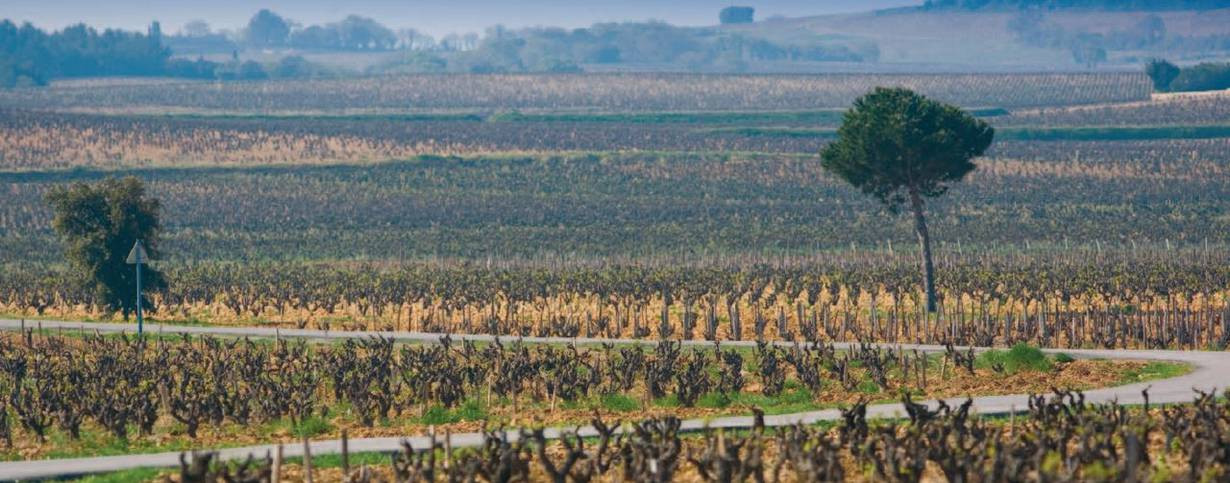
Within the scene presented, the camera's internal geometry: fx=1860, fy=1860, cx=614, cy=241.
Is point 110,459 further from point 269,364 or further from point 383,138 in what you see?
point 383,138

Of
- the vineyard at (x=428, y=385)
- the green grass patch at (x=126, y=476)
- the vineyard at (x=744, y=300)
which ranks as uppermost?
the green grass patch at (x=126, y=476)

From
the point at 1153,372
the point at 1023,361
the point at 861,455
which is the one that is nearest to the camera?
the point at 861,455

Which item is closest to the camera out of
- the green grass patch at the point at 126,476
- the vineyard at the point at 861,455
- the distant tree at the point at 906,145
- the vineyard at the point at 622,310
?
the vineyard at the point at 861,455

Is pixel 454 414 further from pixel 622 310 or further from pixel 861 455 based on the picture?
pixel 622 310

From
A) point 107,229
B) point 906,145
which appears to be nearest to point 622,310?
point 906,145

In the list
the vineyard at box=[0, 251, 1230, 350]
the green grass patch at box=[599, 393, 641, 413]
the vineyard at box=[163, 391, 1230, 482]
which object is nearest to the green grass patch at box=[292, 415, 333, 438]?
the vineyard at box=[163, 391, 1230, 482]

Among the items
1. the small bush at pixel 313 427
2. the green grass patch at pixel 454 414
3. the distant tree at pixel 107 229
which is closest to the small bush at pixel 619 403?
the green grass patch at pixel 454 414

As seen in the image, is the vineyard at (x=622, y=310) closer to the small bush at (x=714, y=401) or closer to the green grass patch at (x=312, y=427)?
the green grass patch at (x=312, y=427)
